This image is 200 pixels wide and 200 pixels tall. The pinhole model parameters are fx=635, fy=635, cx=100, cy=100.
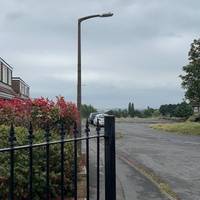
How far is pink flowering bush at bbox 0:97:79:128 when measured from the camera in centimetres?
1440

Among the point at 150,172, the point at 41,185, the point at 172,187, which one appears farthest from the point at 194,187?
the point at 41,185

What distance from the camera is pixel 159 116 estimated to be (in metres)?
90.4

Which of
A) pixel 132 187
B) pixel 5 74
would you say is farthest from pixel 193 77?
pixel 132 187

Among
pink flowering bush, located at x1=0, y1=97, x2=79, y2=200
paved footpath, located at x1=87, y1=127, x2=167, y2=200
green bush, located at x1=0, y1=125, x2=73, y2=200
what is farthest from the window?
green bush, located at x1=0, y1=125, x2=73, y2=200

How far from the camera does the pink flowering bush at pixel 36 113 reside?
14.4m

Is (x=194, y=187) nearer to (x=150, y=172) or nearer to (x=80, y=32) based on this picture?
(x=150, y=172)

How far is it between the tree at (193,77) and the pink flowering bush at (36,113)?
99.8 feet

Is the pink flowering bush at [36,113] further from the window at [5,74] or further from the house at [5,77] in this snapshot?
the window at [5,74]

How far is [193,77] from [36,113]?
32.7 meters

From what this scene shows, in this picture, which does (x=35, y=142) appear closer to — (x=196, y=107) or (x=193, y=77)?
(x=193, y=77)

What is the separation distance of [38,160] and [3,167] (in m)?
0.83

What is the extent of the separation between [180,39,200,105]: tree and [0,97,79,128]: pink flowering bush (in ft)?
99.8

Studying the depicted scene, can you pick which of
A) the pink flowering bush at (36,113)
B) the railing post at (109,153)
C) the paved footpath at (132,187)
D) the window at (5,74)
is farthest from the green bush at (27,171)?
the window at (5,74)

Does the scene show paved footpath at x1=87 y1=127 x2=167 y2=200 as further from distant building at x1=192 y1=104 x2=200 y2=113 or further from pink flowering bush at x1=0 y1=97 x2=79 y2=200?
distant building at x1=192 y1=104 x2=200 y2=113
